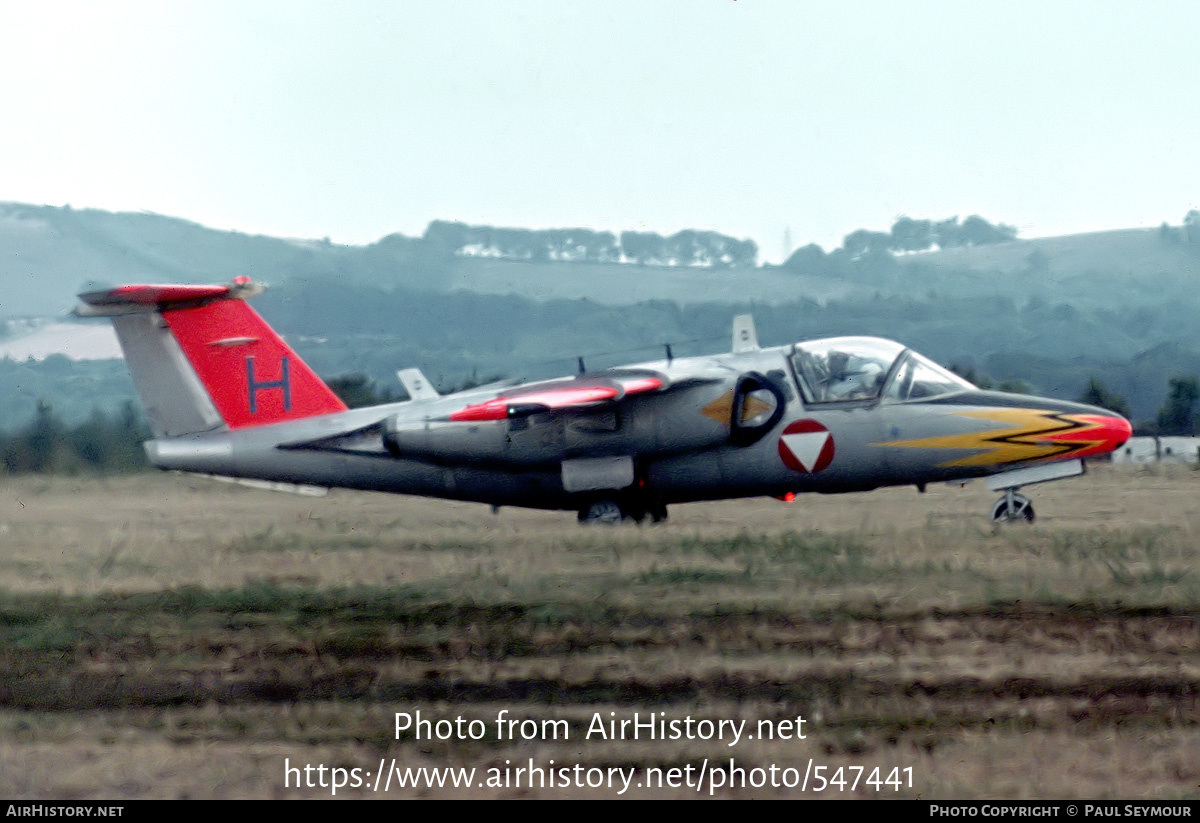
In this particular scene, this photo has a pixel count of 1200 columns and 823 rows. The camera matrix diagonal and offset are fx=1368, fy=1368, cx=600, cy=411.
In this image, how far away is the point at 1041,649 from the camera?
7.37 m

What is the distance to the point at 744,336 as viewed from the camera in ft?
51.8

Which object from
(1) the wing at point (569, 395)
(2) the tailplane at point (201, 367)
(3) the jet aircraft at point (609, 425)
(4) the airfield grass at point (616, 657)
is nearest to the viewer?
(4) the airfield grass at point (616, 657)

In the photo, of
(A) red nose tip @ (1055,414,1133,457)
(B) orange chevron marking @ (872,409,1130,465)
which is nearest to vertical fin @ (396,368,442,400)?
(B) orange chevron marking @ (872,409,1130,465)

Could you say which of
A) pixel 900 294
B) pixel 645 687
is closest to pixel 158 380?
pixel 645 687

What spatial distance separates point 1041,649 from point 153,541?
32.2 feet

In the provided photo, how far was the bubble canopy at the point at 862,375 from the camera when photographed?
14992 mm

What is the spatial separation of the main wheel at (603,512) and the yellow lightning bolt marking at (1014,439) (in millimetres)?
3049

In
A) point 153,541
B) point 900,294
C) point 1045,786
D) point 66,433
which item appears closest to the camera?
point 1045,786

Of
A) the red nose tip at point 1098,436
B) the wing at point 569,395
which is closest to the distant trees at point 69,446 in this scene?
the wing at point 569,395

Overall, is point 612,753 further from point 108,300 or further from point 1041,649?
point 108,300

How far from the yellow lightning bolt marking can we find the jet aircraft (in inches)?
0.6

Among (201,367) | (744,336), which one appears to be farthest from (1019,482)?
(201,367)

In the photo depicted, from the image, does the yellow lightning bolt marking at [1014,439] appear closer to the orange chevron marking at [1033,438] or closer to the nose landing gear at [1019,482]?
the orange chevron marking at [1033,438]

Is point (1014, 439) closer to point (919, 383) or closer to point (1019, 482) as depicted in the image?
point (1019, 482)
